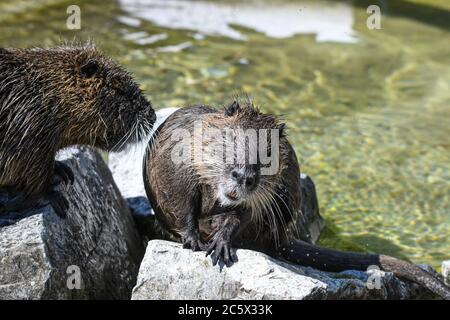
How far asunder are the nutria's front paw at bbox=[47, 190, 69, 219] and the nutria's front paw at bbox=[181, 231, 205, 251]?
0.77 metres

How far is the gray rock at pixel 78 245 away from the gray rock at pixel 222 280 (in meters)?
0.51

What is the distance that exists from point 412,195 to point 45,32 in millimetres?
5673

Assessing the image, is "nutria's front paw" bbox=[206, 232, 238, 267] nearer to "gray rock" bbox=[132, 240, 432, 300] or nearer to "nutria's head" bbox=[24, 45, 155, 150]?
"gray rock" bbox=[132, 240, 432, 300]

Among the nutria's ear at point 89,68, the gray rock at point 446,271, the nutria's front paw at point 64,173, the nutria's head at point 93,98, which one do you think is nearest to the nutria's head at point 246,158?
the nutria's head at point 93,98

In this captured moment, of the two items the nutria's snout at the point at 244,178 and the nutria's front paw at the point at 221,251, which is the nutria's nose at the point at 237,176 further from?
the nutria's front paw at the point at 221,251

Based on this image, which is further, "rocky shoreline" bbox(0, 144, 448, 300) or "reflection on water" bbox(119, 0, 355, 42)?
"reflection on water" bbox(119, 0, 355, 42)

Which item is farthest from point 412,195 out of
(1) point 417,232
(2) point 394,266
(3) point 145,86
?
(3) point 145,86

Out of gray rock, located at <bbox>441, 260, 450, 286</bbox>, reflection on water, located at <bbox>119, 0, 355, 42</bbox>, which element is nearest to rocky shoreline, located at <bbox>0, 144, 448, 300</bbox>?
gray rock, located at <bbox>441, 260, 450, 286</bbox>

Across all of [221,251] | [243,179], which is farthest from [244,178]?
[221,251]

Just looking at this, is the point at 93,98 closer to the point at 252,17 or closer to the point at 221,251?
the point at 221,251

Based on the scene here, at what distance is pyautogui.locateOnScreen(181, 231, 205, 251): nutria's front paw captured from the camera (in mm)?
4820

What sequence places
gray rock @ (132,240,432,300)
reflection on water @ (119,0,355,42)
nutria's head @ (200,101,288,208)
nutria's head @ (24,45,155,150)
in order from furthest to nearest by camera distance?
reflection on water @ (119,0,355,42)
nutria's head @ (24,45,155,150)
nutria's head @ (200,101,288,208)
gray rock @ (132,240,432,300)

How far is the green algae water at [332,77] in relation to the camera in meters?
7.01

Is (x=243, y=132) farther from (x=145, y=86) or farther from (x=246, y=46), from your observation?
(x=246, y=46)
